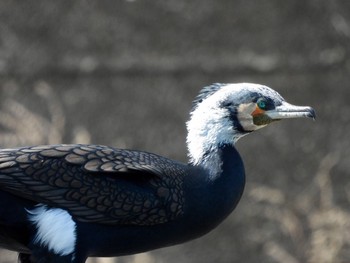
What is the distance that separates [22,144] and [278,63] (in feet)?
4.30

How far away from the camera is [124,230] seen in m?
3.51

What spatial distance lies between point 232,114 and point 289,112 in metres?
0.18

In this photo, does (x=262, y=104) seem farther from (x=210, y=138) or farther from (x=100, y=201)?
(x=100, y=201)

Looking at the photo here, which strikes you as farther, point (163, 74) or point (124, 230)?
point (163, 74)

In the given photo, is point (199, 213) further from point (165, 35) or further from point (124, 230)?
point (165, 35)

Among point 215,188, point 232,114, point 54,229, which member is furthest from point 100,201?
point 232,114

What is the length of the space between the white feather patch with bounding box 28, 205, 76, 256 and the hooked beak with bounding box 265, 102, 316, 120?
0.71 m

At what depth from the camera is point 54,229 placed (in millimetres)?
3434

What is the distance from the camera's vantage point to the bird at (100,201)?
3.47 meters

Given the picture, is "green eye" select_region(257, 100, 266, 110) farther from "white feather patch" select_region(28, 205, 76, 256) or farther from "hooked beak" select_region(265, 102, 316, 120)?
"white feather patch" select_region(28, 205, 76, 256)

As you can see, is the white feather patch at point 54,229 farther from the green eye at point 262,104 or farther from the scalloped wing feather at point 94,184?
the green eye at point 262,104

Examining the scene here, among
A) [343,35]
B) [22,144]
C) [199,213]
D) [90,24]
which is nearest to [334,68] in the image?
[343,35]

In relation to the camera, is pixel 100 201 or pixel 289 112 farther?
pixel 289 112

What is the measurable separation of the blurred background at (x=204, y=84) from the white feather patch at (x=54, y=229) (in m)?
2.05
